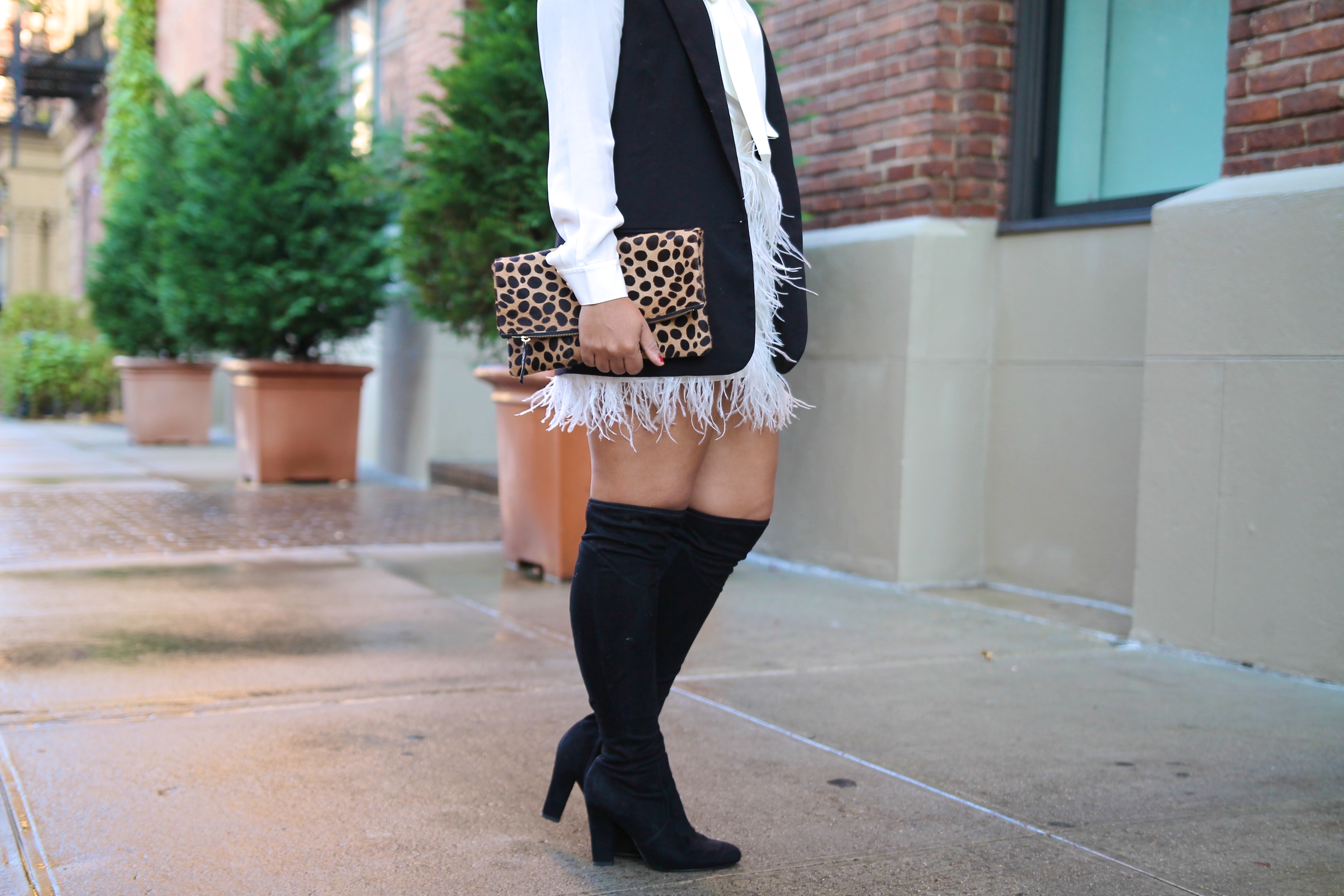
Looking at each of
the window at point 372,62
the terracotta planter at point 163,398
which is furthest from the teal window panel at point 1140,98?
the terracotta planter at point 163,398

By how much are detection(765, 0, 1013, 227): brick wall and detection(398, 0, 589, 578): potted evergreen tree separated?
1.27 meters

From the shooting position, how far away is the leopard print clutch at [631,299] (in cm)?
207

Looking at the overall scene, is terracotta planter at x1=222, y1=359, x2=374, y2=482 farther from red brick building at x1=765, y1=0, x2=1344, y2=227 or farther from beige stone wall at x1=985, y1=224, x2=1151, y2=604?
beige stone wall at x1=985, y1=224, x2=1151, y2=604

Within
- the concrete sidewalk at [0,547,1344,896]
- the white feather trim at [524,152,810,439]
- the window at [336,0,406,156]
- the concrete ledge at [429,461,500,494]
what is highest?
the window at [336,0,406,156]

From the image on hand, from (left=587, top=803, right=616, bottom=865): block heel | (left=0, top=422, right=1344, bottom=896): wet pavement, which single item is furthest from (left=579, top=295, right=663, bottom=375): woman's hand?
(left=0, top=422, right=1344, bottom=896): wet pavement

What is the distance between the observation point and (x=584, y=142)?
6.84 ft

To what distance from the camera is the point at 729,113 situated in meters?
2.28

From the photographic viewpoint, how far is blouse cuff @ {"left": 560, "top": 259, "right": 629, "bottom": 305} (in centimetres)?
205

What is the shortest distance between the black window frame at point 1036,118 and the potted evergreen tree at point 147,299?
815cm

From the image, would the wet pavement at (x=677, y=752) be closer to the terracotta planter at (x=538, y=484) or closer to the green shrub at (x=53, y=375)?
the terracotta planter at (x=538, y=484)

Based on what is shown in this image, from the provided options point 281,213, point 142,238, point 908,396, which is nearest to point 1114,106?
point 908,396

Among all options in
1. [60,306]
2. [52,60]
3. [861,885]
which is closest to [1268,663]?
[861,885]

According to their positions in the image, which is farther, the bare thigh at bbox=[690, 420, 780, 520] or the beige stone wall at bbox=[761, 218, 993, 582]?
the beige stone wall at bbox=[761, 218, 993, 582]

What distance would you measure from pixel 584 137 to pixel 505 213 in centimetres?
331
